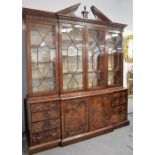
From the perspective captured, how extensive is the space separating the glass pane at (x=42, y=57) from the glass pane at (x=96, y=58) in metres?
0.75

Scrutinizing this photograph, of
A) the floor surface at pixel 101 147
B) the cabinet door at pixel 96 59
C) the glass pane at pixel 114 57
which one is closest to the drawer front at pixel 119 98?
the glass pane at pixel 114 57

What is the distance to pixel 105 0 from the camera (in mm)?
3863

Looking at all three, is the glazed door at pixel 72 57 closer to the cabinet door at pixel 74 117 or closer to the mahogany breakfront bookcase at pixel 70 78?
the mahogany breakfront bookcase at pixel 70 78

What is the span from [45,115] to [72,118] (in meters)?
0.50

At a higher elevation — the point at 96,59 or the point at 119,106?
the point at 96,59

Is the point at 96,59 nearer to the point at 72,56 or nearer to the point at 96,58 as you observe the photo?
the point at 96,58

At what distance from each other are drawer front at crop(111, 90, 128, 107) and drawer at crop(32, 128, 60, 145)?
4.23 ft

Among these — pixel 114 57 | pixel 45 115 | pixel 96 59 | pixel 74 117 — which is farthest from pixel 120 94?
pixel 45 115

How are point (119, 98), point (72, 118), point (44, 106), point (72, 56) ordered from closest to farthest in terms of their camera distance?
point (44, 106) < point (72, 118) < point (72, 56) < point (119, 98)

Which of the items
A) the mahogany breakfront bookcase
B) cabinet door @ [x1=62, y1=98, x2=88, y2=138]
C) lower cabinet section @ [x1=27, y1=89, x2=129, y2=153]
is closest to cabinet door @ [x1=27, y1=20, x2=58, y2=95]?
the mahogany breakfront bookcase

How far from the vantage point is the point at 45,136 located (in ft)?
8.89

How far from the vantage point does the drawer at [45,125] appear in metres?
2.61
